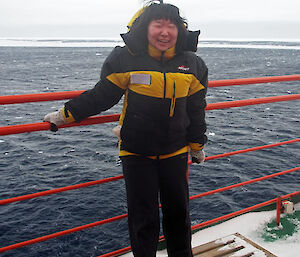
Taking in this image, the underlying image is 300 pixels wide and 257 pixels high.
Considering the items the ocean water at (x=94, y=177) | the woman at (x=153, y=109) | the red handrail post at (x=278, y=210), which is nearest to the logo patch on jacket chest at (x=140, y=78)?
the woman at (x=153, y=109)

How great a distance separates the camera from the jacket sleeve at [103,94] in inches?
84.4

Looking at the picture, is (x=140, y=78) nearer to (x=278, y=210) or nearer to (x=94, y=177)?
(x=278, y=210)

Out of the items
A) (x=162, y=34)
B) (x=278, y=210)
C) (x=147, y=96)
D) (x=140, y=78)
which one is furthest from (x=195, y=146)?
(x=278, y=210)

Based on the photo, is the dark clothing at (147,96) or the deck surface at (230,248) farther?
the deck surface at (230,248)

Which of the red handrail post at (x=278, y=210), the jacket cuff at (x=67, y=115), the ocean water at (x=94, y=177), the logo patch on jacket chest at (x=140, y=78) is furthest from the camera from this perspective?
the ocean water at (x=94, y=177)

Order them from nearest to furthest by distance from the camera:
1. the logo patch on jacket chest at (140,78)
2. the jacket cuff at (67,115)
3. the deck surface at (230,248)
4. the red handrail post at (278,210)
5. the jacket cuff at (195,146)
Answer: the logo patch on jacket chest at (140,78) < the jacket cuff at (67,115) < the jacket cuff at (195,146) < the deck surface at (230,248) < the red handrail post at (278,210)

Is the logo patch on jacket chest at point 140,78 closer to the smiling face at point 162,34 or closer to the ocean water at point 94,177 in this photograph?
the smiling face at point 162,34

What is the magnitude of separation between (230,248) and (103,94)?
6.23 ft

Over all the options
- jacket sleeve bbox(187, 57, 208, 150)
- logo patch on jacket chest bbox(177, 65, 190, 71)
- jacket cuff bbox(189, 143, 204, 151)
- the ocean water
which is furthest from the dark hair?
the ocean water

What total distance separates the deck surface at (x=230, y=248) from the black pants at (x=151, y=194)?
0.77 m

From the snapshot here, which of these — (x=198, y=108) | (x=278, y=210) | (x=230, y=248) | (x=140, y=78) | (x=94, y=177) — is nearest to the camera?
(x=140, y=78)

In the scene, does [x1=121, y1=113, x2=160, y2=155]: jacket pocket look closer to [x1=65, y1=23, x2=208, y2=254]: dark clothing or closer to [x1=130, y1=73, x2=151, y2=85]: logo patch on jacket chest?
[x1=65, y1=23, x2=208, y2=254]: dark clothing

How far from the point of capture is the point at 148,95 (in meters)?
2.12

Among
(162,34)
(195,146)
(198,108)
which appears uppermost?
(162,34)
